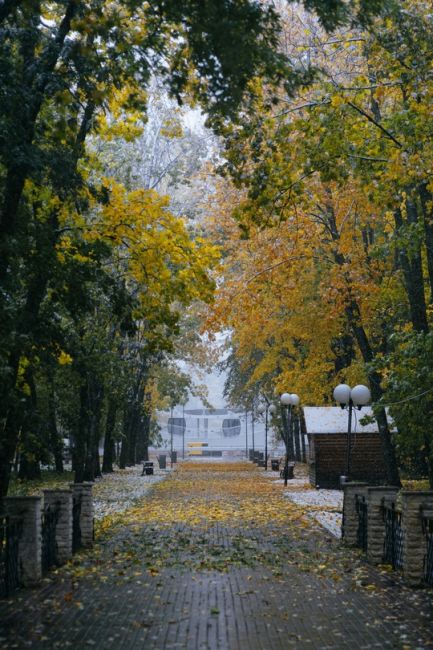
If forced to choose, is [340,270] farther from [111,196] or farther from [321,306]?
[111,196]

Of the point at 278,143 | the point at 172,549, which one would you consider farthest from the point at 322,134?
the point at 172,549

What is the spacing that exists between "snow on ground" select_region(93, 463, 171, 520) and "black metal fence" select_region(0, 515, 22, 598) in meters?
8.78

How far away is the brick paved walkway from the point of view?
319 inches

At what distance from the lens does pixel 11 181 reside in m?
11.3

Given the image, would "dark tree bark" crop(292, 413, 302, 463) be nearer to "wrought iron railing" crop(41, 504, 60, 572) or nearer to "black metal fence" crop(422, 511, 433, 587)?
"wrought iron railing" crop(41, 504, 60, 572)

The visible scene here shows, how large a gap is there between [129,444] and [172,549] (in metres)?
33.3

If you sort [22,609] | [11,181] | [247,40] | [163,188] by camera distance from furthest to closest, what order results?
Result: [163,188]
[11,181]
[22,609]
[247,40]

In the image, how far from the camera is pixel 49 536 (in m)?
12.2

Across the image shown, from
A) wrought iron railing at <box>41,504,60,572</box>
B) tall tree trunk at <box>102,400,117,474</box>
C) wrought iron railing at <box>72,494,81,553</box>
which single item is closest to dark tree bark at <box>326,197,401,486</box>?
wrought iron railing at <box>72,494,81,553</box>

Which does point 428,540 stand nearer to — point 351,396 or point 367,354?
point 351,396

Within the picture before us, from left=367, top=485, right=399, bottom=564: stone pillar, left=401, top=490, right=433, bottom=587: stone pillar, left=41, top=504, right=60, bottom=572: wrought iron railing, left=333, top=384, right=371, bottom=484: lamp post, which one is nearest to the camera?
left=401, top=490, right=433, bottom=587: stone pillar

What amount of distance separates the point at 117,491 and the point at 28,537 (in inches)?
694

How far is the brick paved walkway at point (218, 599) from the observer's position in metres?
8.11

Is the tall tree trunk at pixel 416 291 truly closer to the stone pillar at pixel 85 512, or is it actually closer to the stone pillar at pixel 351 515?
the stone pillar at pixel 351 515
